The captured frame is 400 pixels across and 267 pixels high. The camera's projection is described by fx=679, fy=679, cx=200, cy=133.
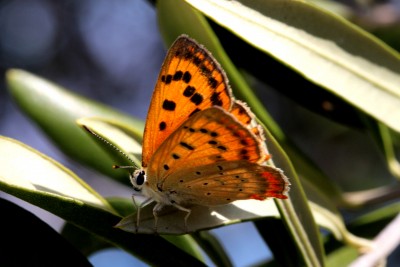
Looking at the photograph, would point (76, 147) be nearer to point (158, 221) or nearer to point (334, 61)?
point (158, 221)

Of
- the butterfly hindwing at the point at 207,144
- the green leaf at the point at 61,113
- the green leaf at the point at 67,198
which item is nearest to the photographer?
the green leaf at the point at 67,198

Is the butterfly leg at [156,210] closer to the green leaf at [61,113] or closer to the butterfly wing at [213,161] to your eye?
the butterfly wing at [213,161]

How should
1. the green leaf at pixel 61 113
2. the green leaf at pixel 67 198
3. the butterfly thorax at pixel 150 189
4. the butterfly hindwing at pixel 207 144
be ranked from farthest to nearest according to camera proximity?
the green leaf at pixel 61 113, the butterfly thorax at pixel 150 189, the butterfly hindwing at pixel 207 144, the green leaf at pixel 67 198

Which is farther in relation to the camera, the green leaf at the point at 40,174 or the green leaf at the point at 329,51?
the green leaf at the point at 329,51

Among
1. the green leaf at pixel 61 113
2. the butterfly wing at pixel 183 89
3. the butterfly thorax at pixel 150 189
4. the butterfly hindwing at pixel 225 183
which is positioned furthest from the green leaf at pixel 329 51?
the green leaf at pixel 61 113

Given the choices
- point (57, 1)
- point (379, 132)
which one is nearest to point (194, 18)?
point (379, 132)

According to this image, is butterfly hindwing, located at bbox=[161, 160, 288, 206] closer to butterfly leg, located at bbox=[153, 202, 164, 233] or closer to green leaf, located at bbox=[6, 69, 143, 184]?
butterfly leg, located at bbox=[153, 202, 164, 233]
